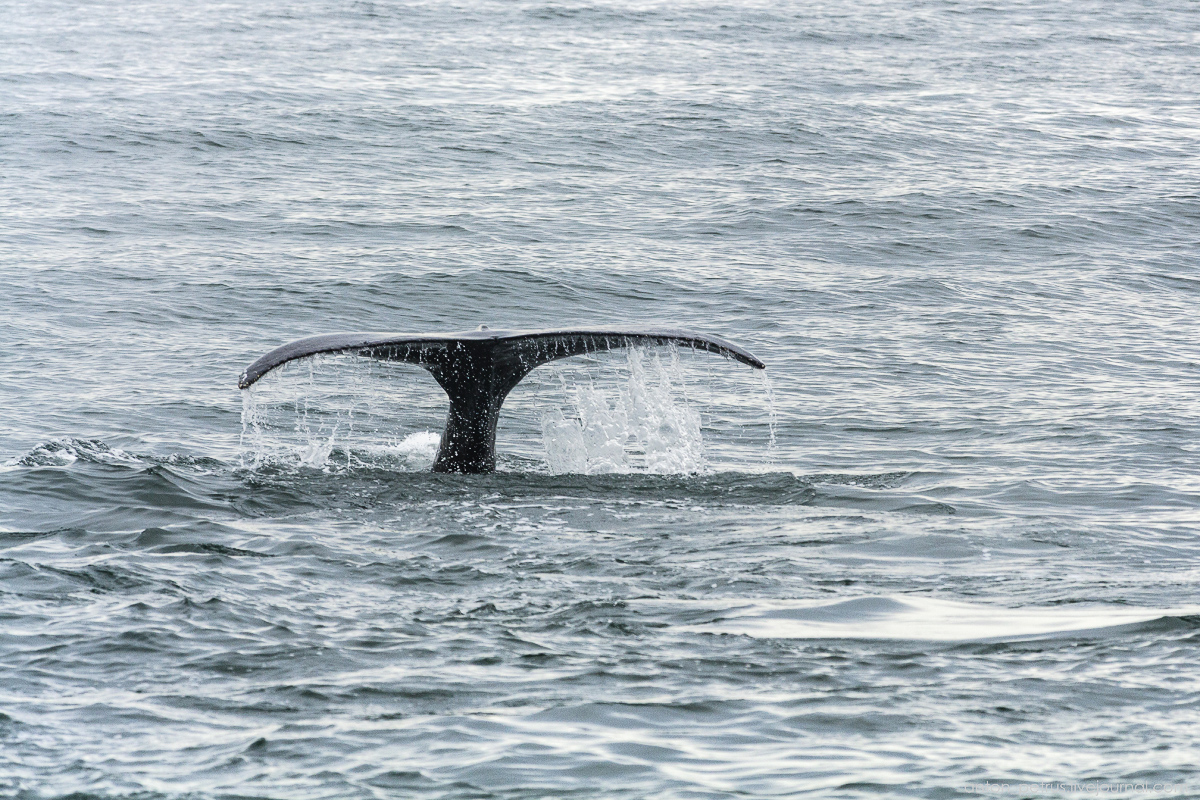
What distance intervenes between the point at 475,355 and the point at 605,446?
238cm

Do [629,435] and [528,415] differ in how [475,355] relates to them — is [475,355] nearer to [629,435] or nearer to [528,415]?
[629,435]

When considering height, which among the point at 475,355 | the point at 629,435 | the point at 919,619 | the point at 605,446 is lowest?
the point at 629,435

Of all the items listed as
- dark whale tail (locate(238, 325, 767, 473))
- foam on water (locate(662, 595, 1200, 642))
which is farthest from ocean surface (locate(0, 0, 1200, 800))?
dark whale tail (locate(238, 325, 767, 473))

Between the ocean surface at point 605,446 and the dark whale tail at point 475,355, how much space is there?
0.30 metres

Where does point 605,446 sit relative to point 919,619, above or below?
below

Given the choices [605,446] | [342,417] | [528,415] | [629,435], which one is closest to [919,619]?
[605,446]

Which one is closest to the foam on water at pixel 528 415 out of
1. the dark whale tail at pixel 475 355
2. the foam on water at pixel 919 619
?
the dark whale tail at pixel 475 355

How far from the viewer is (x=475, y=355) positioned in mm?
9578

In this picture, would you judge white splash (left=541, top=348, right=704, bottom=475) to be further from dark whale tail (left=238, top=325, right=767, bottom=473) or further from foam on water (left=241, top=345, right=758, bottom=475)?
dark whale tail (left=238, top=325, right=767, bottom=473)

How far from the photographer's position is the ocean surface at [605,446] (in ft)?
18.8

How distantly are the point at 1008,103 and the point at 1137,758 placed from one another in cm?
3002

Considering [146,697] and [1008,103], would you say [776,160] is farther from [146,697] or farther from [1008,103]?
[146,697]

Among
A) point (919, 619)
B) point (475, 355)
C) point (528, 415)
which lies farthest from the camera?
point (528, 415)

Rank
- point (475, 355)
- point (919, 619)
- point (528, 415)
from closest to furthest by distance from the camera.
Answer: point (919, 619) < point (475, 355) < point (528, 415)
